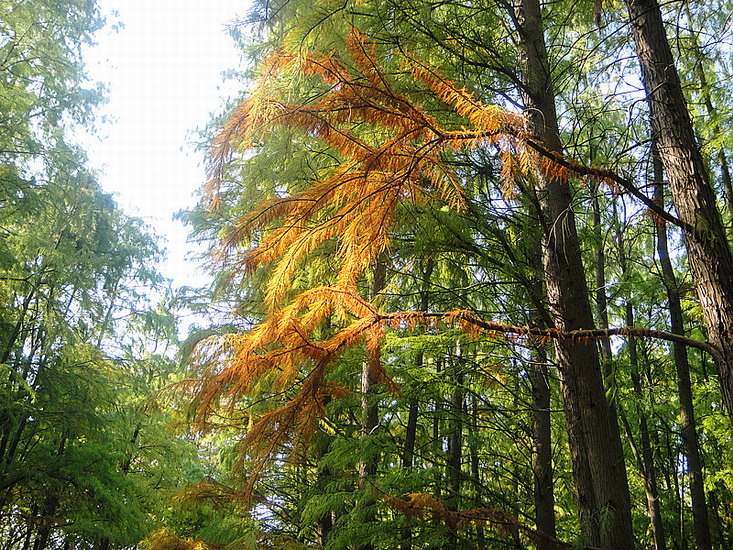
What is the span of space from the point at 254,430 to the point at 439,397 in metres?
3.14

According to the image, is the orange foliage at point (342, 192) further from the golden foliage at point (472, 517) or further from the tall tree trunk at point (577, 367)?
the golden foliage at point (472, 517)

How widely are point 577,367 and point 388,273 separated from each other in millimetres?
3257

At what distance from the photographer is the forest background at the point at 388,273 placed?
9.85 ft

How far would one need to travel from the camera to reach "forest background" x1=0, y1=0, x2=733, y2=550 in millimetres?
3002

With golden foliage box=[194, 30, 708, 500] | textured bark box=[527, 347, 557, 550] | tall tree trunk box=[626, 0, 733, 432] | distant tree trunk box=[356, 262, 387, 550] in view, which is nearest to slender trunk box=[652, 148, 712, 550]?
textured bark box=[527, 347, 557, 550]

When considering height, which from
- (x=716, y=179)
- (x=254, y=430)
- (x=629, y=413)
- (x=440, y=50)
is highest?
(x=716, y=179)

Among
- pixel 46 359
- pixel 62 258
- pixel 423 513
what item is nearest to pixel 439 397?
pixel 423 513

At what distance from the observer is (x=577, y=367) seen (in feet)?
14.1

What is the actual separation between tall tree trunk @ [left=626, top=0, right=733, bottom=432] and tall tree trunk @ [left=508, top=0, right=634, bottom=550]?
662 millimetres

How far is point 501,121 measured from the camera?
98.9 inches

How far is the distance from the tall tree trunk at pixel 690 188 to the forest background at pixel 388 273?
0.05 feet

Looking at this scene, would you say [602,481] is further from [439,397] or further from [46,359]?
[46,359]

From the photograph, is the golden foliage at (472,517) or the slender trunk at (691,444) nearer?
the golden foliage at (472,517)

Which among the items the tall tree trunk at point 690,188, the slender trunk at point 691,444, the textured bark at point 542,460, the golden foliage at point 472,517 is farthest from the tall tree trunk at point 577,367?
the slender trunk at point 691,444
